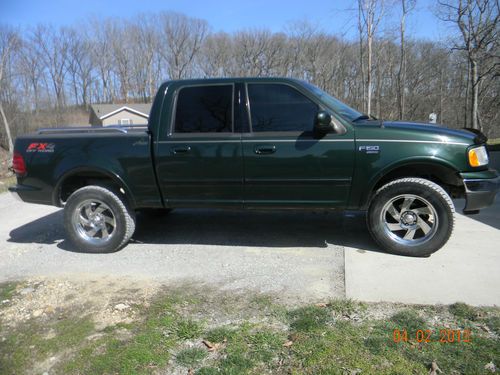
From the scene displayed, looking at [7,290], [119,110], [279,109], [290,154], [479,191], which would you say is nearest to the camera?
[7,290]

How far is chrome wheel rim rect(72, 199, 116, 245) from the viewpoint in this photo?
4863 mm

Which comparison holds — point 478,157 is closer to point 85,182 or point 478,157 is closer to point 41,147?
point 85,182

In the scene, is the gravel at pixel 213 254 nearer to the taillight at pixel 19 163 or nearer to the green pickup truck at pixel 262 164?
the green pickup truck at pixel 262 164

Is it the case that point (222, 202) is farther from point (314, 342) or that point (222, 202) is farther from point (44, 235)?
point (44, 235)

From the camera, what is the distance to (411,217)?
4289mm

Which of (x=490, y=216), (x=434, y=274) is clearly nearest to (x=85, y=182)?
(x=434, y=274)

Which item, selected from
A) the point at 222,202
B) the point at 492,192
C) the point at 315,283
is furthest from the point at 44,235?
the point at 492,192

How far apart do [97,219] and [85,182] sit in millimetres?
566

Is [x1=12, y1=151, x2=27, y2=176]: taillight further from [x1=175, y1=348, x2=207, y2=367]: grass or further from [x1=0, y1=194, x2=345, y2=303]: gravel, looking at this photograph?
[x1=175, y1=348, x2=207, y2=367]: grass

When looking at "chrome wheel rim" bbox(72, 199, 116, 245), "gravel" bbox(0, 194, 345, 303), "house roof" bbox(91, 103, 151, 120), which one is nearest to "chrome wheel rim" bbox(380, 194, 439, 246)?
"gravel" bbox(0, 194, 345, 303)

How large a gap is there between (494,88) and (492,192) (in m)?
23.5

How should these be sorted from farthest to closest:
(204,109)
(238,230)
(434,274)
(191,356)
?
(238,230), (204,109), (434,274), (191,356)

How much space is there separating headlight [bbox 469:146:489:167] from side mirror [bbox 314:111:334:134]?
1.43m

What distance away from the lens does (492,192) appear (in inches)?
163
